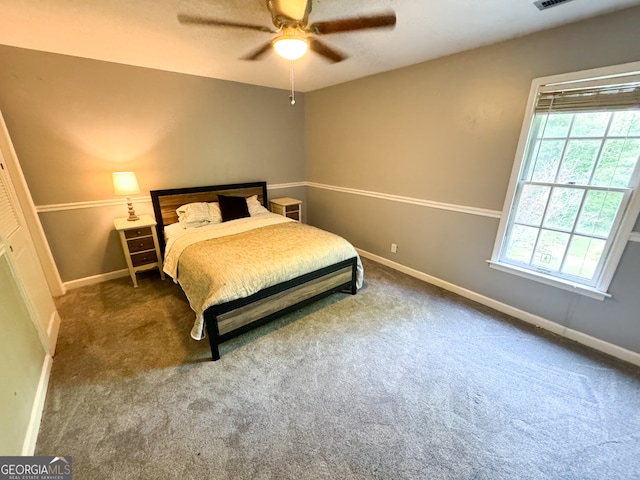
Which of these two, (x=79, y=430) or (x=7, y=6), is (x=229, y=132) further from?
(x=79, y=430)

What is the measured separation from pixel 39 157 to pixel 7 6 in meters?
1.42

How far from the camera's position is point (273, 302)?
7.50ft

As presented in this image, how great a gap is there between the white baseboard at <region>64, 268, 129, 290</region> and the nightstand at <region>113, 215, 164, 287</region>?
0.33 m

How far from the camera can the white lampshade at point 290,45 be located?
1.62m

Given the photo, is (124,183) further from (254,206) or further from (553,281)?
(553,281)

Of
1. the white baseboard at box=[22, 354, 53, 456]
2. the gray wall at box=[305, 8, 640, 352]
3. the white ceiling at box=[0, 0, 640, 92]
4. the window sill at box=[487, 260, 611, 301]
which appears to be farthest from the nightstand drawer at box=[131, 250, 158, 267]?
the window sill at box=[487, 260, 611, 301]

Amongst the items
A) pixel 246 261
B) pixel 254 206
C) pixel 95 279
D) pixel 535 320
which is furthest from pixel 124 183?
pixel 535 320

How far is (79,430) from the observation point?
1.51 m

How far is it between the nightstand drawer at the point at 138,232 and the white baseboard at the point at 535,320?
3.15 meters

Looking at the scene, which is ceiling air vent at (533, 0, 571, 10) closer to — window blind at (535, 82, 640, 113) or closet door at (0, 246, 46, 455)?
window blind at (535, 82, 640, 113)

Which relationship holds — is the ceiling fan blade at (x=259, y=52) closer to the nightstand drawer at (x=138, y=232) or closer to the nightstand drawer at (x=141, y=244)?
the nightstand drawer at (x=138, y=232)

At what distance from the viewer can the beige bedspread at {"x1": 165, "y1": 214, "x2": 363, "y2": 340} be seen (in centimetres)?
202

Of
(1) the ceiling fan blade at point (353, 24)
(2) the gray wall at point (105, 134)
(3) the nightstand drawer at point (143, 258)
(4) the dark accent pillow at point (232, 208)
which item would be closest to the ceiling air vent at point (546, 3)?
(1) the ceiling fan blade at point (353, 24)

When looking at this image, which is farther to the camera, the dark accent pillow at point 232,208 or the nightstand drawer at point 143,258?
the dark accent pillow at point 232,208
